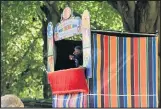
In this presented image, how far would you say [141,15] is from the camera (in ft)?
32.1

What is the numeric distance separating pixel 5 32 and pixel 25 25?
145 cm

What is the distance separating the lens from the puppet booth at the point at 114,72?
6330 mm

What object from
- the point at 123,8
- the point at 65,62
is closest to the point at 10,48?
the point at 123,8

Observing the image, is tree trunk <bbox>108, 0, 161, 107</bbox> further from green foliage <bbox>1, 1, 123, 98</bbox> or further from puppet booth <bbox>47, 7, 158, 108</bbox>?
green foliage <bbox>1, 1, 123, 98</bbox>

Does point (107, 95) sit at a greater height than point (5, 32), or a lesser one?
lesser

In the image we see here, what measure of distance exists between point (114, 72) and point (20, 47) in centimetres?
1618

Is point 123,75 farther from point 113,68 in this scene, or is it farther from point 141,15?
point 141,15

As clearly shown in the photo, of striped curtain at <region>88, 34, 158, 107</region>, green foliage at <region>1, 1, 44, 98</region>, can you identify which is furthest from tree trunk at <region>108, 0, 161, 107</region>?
green foliage at <region>1, 1, 44, 98</region>

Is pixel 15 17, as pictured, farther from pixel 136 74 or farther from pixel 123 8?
pixel 136 74

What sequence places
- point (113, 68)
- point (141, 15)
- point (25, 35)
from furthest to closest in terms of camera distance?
point (25, 35) → point (141, 15) → point (113, 68)

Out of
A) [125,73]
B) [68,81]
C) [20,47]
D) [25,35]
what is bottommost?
[68,81]

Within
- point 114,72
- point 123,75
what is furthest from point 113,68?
point 123,75

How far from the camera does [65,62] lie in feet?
26.7

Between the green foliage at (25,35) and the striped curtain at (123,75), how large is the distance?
8.67 metres
